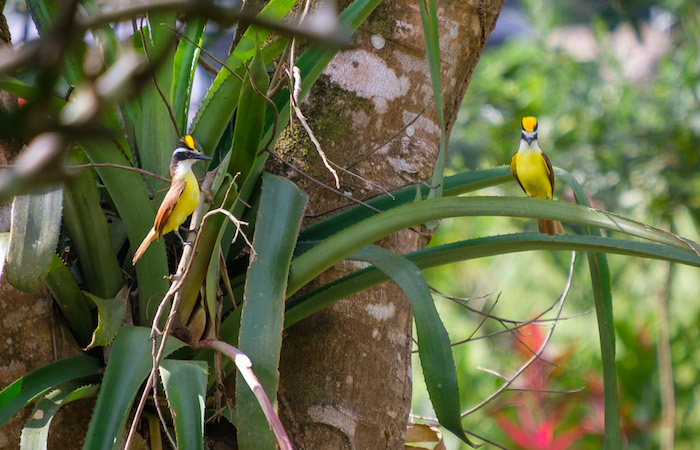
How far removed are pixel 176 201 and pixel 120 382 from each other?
259 mm

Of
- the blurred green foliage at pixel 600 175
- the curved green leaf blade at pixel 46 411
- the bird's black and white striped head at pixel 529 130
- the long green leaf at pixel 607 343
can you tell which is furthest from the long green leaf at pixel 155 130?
the blurred green foliage at pixel 600 175

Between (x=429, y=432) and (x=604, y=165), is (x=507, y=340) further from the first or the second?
(x=429, y=432)

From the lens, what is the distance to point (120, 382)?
996mm

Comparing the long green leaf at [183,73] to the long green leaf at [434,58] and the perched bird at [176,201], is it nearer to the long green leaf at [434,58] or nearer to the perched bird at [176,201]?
the perched bird at [176,201]

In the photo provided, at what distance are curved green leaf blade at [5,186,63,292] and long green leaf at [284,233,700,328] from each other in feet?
1.26

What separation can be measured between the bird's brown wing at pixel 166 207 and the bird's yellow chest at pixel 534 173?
84cm

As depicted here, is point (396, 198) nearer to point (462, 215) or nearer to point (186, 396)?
point (462, 215)

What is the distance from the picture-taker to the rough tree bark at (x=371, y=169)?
4.10ft

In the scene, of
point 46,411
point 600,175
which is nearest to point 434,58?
point 46,411

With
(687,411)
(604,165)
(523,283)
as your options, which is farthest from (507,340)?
(604,165)

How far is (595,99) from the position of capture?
15.2ft

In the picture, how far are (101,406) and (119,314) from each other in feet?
0.50

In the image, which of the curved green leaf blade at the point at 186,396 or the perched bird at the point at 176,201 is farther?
the perched bird at the point at 176,201

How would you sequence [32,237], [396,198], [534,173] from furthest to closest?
[534,173] → [396,198] → [32,237]
